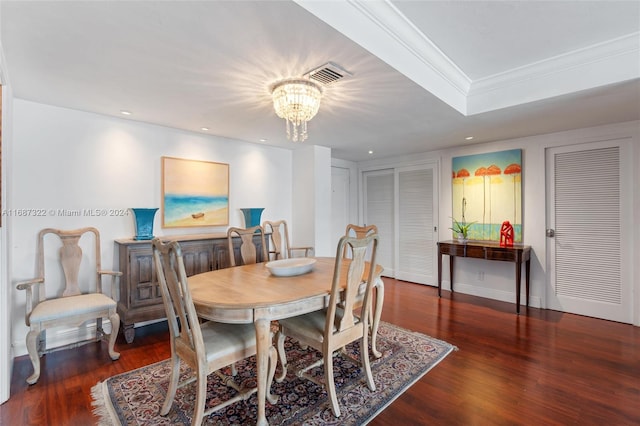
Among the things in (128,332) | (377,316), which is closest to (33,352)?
(128,332)

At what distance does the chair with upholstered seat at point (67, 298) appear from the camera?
2254mm

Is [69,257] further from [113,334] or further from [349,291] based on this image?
[349,291]

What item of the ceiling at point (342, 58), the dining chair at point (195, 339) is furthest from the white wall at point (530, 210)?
the dining chair at point (195, 339)

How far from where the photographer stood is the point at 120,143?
316 cm

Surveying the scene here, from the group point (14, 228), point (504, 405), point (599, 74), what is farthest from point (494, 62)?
point (14, 228)

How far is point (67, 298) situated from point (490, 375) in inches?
141

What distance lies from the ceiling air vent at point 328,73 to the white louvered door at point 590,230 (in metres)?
3.32

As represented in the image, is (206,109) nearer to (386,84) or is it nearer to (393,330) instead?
(386,84)

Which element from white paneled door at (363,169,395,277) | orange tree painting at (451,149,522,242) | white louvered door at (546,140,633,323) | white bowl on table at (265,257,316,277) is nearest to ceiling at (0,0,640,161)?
white louvered door at (546,140,633,323)

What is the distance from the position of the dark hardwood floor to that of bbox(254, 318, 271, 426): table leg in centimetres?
72

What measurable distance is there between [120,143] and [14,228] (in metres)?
1.18

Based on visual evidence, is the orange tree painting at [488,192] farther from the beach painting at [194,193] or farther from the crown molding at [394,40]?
the beach painting at [194,193]

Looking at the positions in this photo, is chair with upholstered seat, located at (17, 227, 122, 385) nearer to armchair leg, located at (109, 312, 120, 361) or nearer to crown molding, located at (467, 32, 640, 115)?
armchair leg, located at (109, 312, 120, 361)

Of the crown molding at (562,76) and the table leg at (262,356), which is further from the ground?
the crown molding at (562,76)
